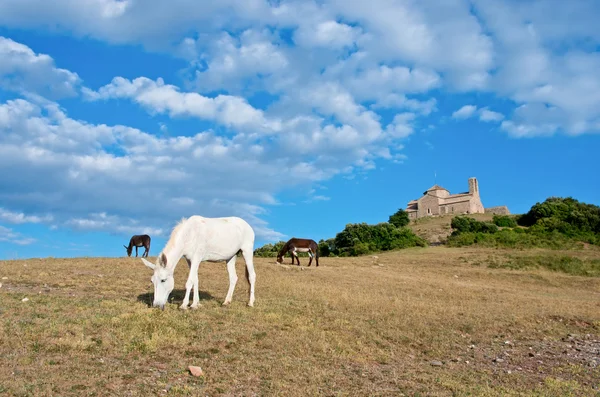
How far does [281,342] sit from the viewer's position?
945cm

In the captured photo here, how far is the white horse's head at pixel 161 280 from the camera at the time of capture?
37.1ft

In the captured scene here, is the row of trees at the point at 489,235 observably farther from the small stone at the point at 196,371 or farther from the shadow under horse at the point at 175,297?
the small stone at the point at 196,371

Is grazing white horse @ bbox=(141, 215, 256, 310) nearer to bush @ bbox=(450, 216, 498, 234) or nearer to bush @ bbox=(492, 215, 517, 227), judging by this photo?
bush @ bbox=(450, 216, 498, 234)

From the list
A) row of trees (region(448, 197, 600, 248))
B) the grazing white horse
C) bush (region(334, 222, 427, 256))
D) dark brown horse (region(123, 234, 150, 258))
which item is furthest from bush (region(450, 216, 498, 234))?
the grazing white horse

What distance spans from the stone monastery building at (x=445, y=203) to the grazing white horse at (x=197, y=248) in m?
98.1

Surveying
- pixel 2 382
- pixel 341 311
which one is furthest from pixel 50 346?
pixel 341 311

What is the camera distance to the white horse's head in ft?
37.1

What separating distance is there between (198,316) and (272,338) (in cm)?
230

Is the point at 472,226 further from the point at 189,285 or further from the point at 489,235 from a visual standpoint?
the point at 189,285

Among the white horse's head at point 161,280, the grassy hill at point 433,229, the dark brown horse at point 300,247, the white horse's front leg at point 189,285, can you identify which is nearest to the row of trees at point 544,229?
the grassy hill at point 433,229

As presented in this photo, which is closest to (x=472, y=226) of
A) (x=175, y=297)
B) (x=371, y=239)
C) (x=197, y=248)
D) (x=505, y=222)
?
(x=505, y=222)

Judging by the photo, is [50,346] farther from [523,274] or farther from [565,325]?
[523,274]

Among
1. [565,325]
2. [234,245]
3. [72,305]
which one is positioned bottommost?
[565,325]

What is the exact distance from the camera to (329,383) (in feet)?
23.8
